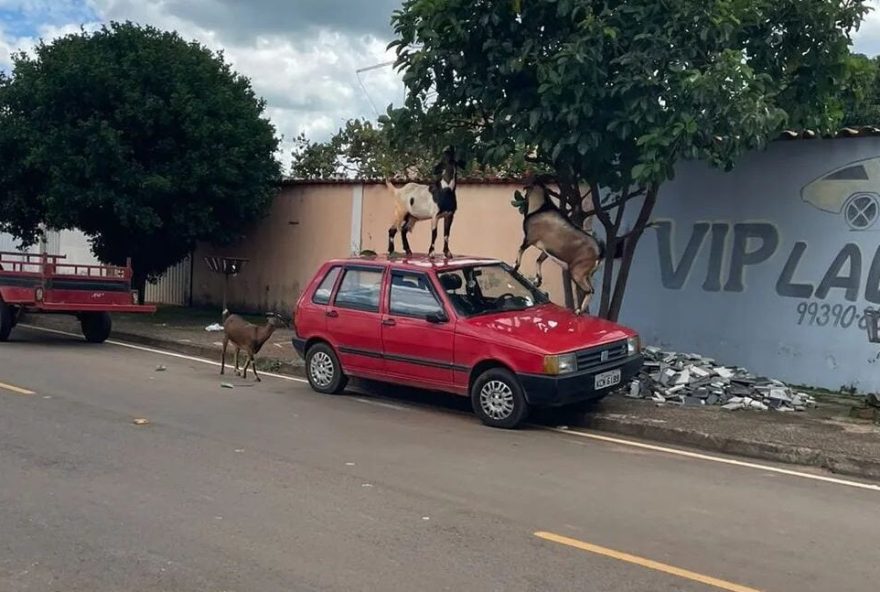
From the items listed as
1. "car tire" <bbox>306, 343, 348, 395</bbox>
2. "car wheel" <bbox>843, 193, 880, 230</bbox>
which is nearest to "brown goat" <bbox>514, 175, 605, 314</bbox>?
"car tire" <bbox>306, 343, 348, 395</bbox>

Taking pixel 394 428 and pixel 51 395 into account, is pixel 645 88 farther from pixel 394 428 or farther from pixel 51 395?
pixel 51 395

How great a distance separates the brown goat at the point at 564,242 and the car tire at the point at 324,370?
2.66 m

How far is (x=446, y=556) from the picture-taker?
18.6 feet

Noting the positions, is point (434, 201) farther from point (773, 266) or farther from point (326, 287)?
point (773, 266)

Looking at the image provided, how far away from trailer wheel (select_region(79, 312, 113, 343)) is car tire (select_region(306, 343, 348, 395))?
244 inches

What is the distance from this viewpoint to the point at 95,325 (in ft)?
54.5

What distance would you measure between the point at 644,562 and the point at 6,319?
13.1 m

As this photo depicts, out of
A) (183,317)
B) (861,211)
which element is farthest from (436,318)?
(183,317)

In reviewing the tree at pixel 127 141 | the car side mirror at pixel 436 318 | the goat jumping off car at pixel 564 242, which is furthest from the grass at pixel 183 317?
the car side mirror at pixel 436 318

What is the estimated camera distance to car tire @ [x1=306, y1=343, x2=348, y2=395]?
11.7m

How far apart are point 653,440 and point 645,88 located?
3.86 m

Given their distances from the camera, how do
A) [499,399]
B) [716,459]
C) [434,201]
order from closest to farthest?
[716,459] < [499,399] < [434,201]

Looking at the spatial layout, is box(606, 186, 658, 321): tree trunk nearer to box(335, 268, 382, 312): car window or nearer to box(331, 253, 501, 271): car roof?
box(331, 253, 501, 271): car roof

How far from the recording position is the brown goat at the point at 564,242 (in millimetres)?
12625
